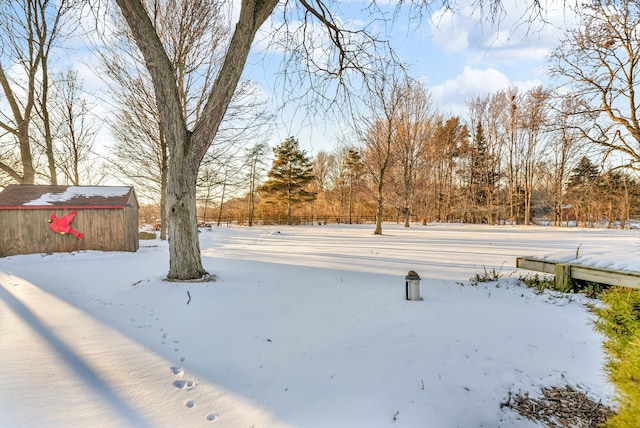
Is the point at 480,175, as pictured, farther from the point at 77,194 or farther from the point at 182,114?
the point at 77,194

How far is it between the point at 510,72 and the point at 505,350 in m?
3.71

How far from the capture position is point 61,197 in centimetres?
1031

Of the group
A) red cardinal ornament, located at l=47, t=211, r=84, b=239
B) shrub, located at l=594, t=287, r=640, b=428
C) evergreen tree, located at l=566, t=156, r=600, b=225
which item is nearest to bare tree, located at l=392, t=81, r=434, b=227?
evergreen tree, located at l=566, t=156, r=600, b=225

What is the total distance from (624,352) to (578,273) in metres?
4.71

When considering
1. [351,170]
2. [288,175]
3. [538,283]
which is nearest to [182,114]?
[538,283]

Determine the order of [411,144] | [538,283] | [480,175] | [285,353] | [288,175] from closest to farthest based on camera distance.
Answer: [285,353]
[538,283]
[411,144]
[480,175]
[288,175]

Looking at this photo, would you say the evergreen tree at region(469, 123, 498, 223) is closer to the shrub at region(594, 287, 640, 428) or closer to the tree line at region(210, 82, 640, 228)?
the tree line at region(210, 82, 640, 228)

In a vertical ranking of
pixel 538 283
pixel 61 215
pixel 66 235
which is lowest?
pixel 538 283

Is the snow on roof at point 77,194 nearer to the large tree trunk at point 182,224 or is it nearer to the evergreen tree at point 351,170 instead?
the large tree trunk at point 182,224

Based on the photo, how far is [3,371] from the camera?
245cm

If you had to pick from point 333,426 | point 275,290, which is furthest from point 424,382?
point 275,290

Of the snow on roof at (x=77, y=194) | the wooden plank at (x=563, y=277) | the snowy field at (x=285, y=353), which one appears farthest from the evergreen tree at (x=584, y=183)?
the snow on roof at (x=77, y=194)

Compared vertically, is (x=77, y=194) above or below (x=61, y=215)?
above

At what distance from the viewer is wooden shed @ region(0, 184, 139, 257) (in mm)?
9508
